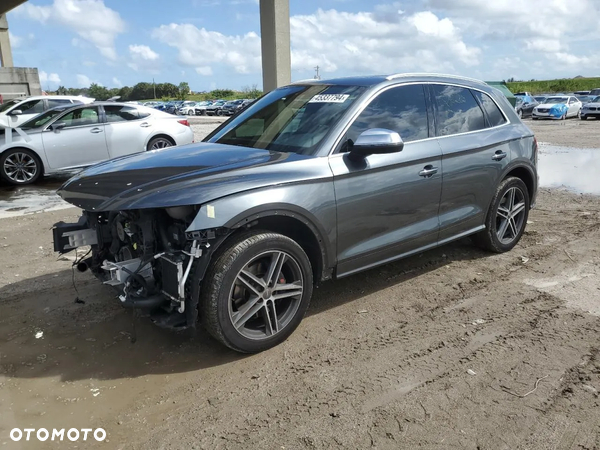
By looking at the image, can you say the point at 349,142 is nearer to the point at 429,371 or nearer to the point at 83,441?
the point at 429,371

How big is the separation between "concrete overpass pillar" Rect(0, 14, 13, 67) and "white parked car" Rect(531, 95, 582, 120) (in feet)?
116

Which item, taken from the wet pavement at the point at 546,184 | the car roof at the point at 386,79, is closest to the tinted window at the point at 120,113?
the wet pavement at the point at 546,184

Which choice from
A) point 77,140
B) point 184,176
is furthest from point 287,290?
point 77,140

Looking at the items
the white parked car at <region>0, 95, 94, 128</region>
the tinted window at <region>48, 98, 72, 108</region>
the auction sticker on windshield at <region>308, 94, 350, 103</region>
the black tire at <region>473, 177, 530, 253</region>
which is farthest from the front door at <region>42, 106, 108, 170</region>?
the black tire at <region>473, 177, 530, 253</region>

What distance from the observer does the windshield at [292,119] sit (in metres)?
3.99

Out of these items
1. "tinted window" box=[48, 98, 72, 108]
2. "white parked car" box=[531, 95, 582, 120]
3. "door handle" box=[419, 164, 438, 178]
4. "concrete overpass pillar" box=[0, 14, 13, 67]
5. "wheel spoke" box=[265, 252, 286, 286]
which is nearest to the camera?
"wheel spoke" box=[265, 252, 286, 286]

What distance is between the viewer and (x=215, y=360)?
348 cm

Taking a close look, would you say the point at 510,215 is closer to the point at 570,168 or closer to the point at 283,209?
the point at 283,209

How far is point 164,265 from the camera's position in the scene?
3.19m

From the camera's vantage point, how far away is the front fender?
3129 millimetres

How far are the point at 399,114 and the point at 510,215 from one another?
1986 millimetres

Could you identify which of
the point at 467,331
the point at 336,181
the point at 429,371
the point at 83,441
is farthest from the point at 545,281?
the point at 83,441

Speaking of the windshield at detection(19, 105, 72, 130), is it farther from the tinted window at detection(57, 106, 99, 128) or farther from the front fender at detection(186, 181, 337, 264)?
the front fender at detection(186, 181, 337, 264)

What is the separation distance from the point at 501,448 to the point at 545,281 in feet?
8.52
